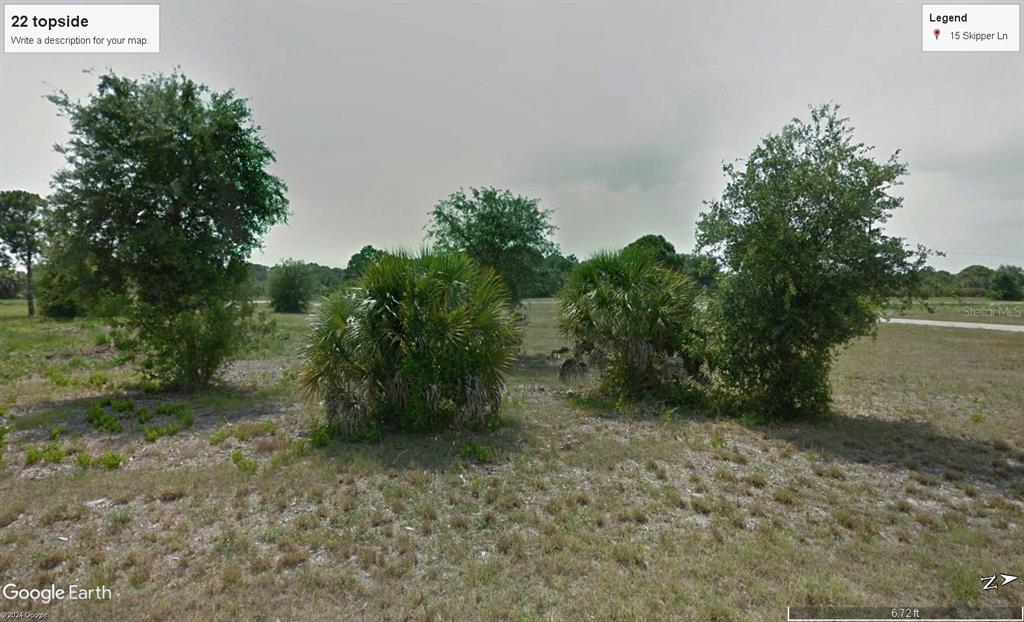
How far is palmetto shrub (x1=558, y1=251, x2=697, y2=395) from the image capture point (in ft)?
30.4

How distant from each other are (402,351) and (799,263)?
6.91 metres

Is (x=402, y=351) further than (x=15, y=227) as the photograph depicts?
No

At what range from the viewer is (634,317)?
9188 millimetres

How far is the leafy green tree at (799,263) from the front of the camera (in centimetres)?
709

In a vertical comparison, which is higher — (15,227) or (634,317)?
(15,227)

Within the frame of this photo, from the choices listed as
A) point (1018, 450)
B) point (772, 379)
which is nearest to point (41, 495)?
point (772, 379)

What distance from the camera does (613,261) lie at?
9.93 metres

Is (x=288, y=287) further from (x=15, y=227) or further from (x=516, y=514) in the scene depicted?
(x=516, y=514)

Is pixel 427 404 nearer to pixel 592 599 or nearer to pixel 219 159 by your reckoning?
pixel 592 599

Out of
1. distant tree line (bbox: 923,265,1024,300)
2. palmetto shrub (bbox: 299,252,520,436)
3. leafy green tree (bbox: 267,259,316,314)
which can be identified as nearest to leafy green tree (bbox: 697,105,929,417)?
palmetto shrub (bbox: 299,252,520,436)

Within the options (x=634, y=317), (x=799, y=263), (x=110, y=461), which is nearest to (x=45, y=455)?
(x=110, y=461)

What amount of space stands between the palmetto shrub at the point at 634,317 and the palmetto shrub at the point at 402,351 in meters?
3.29

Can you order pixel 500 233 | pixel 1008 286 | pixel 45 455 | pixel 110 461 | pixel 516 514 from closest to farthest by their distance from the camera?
pixel 516 514 → pixel 110 461 → pixel 45 455 → pixel 500 233 → pixel 1008 286

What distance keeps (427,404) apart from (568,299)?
4.84 m
